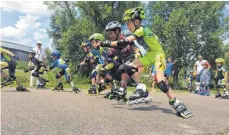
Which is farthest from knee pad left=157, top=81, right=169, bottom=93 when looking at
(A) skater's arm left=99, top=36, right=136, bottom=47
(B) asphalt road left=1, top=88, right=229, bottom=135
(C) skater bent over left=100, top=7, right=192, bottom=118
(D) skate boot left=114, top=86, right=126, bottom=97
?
(D) skate boot left=114, top=86, right=126, bottom=97

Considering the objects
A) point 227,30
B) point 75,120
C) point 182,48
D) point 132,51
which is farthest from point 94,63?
point 227,30

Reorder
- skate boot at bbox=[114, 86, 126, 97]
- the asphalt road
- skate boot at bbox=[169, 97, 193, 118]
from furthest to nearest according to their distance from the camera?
skate boot at bbox=[114, 86, 126, 97], skate boot at bbox=[169, 97, 193, 118], the asphalt road

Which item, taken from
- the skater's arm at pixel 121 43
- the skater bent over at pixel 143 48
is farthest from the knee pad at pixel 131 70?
the skater's arm at pixel 121 43

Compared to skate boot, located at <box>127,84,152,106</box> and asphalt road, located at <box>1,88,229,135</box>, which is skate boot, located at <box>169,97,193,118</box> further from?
skate boot, located at <box>127,84,152,106</box>

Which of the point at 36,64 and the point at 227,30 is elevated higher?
the point at 227,30

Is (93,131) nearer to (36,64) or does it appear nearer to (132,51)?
(132,51)

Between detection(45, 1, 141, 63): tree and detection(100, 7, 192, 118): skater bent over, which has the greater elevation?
detection(45, 1, 141, 63): tree

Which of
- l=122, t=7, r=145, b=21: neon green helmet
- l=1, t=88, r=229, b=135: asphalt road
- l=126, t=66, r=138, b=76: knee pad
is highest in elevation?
l=122, t=7, r=145, b=21: neon green helmet

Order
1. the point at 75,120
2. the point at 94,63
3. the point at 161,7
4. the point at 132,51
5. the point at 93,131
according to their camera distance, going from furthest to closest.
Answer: the point at 161,7 → the point at 94,63 → the point at 132,51 → the point at 75,120 → the point at 93,131

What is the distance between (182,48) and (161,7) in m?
7.13

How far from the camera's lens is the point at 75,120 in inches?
157

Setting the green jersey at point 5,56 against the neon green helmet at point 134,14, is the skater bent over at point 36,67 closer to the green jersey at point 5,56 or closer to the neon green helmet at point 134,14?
the green jersey at point 5,56

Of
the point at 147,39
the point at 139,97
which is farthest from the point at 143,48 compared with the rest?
the point at 139,97

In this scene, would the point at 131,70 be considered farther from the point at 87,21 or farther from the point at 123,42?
the point at 87,21
